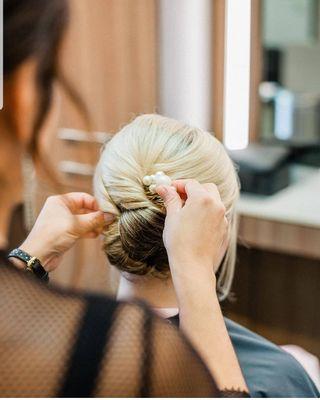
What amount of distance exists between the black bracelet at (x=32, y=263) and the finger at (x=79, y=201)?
105 mm

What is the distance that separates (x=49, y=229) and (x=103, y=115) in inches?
29.0

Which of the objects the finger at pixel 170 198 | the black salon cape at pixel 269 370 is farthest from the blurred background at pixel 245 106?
the black salon cape at pixel 269 370

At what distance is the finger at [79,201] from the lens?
884 millimetres

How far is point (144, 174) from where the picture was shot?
0.92 meters

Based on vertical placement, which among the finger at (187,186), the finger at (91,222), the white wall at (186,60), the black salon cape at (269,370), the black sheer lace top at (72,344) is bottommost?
the black salon cape at (269,370)

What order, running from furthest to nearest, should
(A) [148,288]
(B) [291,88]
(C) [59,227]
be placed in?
(B) [291,88]
(A) [148,288]
(C) [59,227]

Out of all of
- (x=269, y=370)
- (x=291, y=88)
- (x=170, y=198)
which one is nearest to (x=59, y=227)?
(x=170, y=198)

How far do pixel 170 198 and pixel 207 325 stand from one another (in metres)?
0.18

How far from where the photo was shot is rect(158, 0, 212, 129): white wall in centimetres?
145

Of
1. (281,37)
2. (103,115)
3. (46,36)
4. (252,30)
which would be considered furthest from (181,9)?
(46,36)

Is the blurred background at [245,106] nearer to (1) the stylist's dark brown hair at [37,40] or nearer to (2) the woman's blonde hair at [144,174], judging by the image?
(2) the woman's blonde hair at [144,174]

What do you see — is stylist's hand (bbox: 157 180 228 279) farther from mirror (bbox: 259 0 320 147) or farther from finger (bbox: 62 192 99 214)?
mirror (bbox: 259 0 320 147)

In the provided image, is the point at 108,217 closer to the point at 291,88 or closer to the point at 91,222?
the point at 91,222

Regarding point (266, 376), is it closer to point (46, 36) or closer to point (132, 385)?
point (132, 385)
